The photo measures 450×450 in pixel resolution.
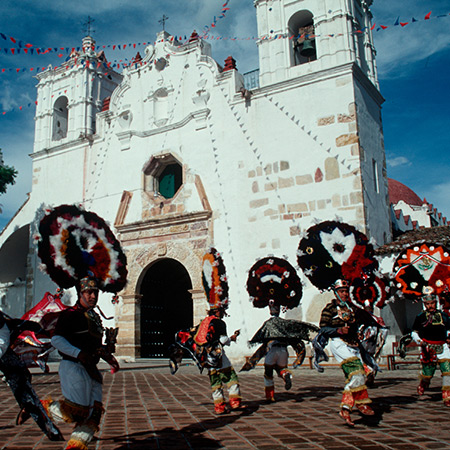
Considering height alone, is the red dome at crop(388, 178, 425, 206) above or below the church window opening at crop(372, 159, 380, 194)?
above

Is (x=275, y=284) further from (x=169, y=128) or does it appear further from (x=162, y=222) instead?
(x=169, y=128)

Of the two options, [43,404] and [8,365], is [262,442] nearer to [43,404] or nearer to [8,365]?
[43,404]

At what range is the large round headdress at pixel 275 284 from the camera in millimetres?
8570

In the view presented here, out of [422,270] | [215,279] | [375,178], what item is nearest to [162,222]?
[215,279]

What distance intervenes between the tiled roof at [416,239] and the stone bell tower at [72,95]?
1118 centimetres

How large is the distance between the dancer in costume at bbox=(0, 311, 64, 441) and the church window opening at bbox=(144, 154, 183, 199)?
1143 cm

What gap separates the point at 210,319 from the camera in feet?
22.0

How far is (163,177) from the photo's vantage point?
16.2 metres

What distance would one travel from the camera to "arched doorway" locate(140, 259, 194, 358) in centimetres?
1555

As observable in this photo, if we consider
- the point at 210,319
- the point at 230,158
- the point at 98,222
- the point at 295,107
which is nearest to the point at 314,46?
the point at 295,107

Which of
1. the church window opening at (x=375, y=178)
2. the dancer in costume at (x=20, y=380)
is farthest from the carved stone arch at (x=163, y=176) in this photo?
the dancer in costume at (x=20, y=380)

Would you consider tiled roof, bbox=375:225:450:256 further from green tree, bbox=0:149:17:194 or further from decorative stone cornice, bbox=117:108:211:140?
green tree, bbox=0:149:17:194

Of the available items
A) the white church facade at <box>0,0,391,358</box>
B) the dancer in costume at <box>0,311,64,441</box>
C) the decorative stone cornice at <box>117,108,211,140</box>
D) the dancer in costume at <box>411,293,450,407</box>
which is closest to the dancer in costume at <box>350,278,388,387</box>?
the dancer in costume at <box>411,293,450,407</box>

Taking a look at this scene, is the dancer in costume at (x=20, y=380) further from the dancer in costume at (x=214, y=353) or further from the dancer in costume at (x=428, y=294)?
the dancer in costume at (x=428, y=294)
